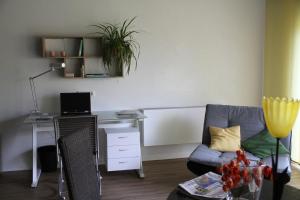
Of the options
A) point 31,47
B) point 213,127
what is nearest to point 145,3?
point 31,47

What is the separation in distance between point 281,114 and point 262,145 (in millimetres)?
2081

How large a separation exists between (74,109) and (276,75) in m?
2.81

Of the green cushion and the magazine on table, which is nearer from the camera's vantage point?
the magazine on table

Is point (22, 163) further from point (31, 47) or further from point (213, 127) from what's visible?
point (213, 127)

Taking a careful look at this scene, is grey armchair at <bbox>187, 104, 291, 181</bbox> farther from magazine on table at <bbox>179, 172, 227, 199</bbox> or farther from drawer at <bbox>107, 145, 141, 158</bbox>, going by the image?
magazine on table at <bbox>179, 172, 227, 199</bbox>

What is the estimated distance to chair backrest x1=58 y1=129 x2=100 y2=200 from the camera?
1.40 metres

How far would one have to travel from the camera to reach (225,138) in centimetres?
357

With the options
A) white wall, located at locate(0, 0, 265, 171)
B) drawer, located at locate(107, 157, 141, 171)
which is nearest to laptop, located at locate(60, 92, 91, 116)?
white wall, located at locate(0, 0, 265, 171)

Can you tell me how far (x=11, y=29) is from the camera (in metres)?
3.90

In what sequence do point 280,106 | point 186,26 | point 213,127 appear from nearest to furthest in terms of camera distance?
point 280,106
point 213,127
point 186,26

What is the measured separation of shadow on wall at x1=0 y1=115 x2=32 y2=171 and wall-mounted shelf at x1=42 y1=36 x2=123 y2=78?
2.91 feet

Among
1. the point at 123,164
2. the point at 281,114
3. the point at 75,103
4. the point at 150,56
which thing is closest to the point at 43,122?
the point at 75,103

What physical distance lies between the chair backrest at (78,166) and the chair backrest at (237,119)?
2356 millimetres

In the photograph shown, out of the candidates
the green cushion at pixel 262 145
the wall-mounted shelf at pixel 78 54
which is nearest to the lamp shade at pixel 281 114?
the green cushion at pixel 262 145
